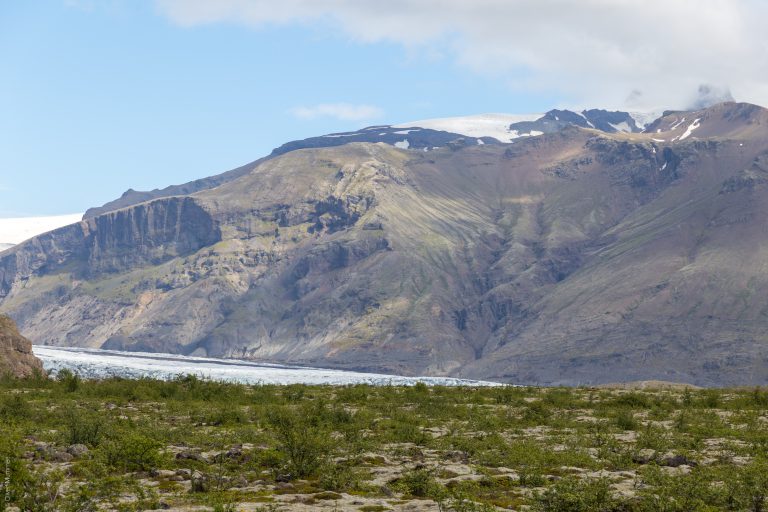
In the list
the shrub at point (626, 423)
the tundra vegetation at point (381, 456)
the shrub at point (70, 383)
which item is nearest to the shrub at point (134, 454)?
the tundra vegetation at point (381, 456)

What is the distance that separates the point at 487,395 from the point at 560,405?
711 cm

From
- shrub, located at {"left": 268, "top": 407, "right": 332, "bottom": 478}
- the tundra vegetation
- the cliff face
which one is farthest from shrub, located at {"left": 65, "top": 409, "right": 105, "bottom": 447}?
the cliff face

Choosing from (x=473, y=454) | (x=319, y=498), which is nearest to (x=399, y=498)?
(x=319, y=498)

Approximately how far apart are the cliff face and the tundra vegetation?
77.8 ft

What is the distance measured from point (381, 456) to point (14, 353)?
51.4 m

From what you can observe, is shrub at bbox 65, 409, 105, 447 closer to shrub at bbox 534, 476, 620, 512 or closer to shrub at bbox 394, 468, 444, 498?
shrub at bbox 394, 468, 444, 498

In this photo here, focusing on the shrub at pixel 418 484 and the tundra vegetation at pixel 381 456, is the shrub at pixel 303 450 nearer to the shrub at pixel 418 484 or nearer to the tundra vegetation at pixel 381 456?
the tundra vegetation at pixel 381 456

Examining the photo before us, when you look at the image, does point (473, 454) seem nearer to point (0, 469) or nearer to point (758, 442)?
point (758, 442)

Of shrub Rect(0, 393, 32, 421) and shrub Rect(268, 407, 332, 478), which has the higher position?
shrub Rect(0, 393, 32, 421)

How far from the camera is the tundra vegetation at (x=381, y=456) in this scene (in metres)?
23.5

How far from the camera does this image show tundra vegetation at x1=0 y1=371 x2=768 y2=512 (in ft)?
77.1

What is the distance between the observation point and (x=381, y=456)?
102 ft

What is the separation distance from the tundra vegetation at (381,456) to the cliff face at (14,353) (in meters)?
23.7

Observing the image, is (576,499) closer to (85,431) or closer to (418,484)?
(418,484)
